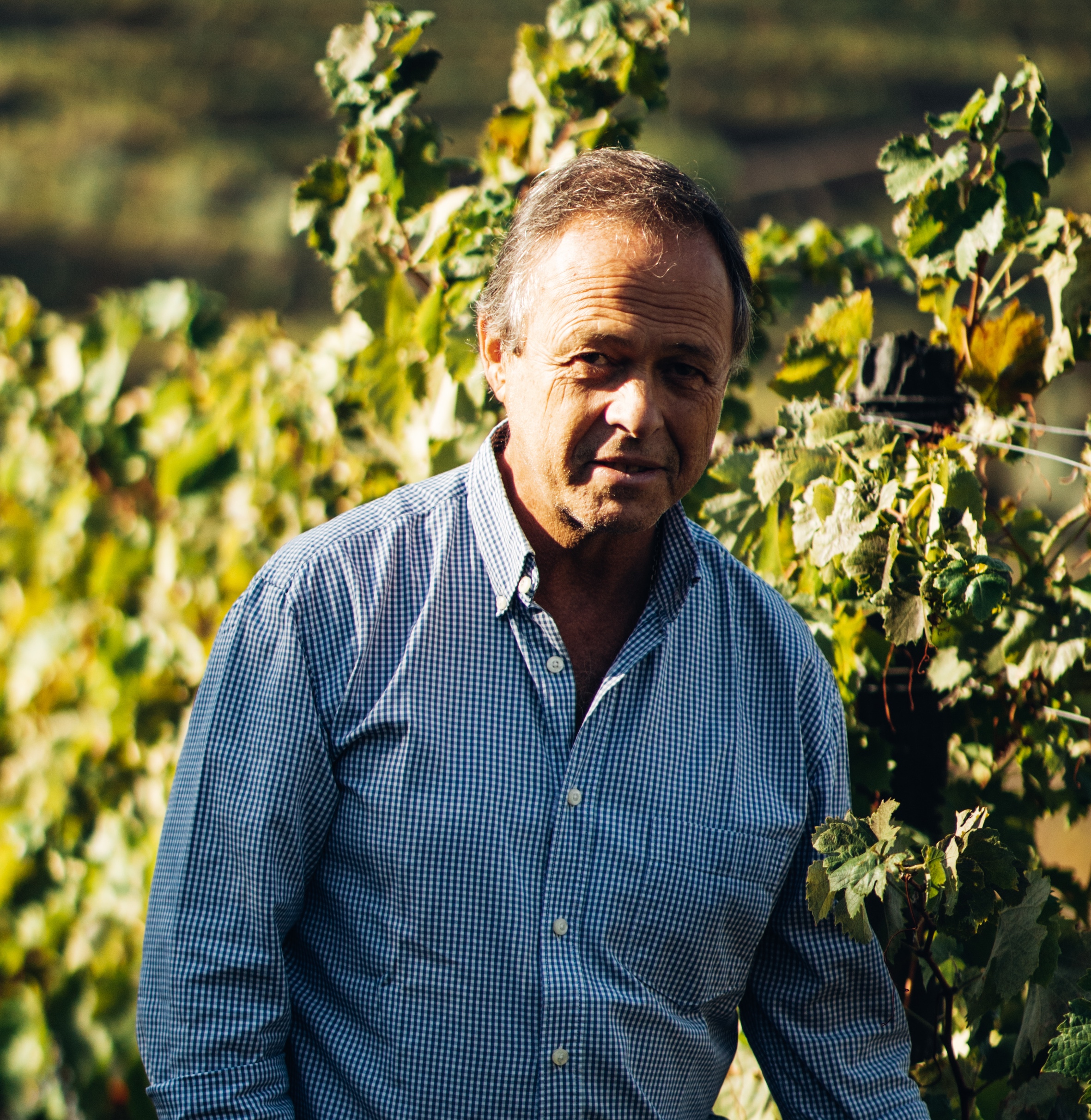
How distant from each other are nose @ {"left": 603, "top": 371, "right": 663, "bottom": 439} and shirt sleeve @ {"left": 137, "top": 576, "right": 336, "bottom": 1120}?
1.52 feet

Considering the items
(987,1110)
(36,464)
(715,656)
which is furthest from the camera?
(36,464)

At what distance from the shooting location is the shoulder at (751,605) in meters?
1.83

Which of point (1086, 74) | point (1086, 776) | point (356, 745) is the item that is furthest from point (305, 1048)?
point (1086, 74)

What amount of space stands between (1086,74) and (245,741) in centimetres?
503

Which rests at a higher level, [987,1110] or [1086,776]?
[1086,776]

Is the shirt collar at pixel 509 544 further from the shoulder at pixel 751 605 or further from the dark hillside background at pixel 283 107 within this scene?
the dark hillside background at pixel 283 107

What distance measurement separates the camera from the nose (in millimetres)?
1608

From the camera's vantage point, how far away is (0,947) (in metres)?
3.89

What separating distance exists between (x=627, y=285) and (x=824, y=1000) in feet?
3.22

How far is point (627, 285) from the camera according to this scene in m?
1.59

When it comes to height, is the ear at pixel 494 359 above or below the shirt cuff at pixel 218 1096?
above

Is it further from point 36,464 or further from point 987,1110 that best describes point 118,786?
point 987,1110

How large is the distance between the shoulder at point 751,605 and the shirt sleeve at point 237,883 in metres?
0.60

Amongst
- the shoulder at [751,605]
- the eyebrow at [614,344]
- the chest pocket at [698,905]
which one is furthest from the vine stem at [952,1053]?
the eyebrow at [614,344]
